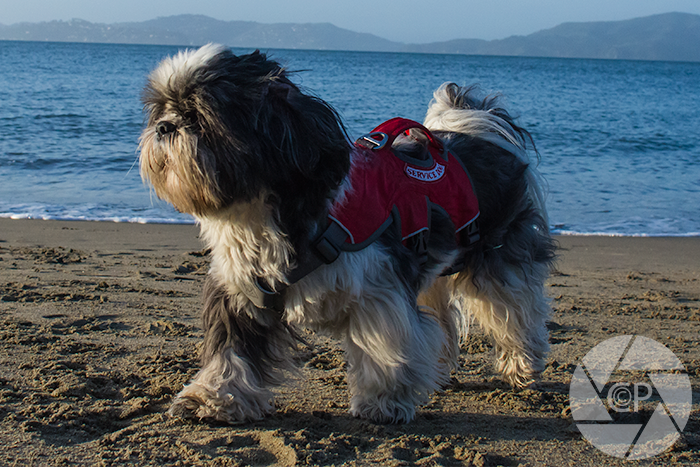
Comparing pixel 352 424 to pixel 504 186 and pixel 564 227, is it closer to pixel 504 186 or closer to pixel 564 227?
pixel 504 186

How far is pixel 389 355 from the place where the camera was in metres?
2.97

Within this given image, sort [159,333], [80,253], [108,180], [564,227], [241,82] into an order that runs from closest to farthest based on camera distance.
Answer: [241,82]
[159,333]
[80,253]
[564,227]
[108,180]

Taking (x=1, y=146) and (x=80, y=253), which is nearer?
(x=80, y=253)

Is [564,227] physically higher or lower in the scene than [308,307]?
lower

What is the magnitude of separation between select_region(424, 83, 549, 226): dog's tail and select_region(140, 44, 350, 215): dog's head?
138 cm

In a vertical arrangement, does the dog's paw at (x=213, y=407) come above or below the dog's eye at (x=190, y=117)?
below

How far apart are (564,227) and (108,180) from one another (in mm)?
6985

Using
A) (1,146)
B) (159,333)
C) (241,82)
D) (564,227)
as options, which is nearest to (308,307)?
(241,82)

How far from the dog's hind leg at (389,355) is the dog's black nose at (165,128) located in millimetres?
1086

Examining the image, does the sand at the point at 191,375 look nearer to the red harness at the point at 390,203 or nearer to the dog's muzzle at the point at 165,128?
the red harness at the point at 390,203

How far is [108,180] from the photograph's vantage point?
34.1 ft

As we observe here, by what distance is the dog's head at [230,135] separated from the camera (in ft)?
7.91

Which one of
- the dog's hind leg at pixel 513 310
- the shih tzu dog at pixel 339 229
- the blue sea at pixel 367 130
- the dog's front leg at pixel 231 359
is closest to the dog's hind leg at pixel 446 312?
the shih tzu dog at pixel 339 229

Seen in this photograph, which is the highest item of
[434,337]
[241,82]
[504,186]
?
[241,82]
